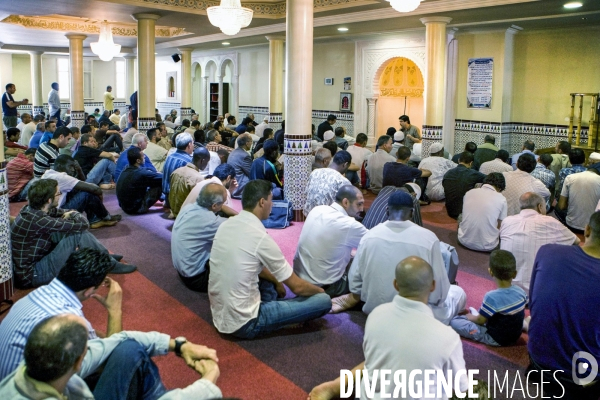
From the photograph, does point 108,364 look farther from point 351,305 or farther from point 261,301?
point 351,305

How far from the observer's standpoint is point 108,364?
200 cm

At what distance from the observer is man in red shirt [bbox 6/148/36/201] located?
6586 mm

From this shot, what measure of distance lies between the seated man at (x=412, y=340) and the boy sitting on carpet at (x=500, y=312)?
1.28m

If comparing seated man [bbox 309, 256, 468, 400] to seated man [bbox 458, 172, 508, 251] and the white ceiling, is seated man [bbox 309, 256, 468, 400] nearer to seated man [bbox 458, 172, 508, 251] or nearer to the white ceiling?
seated man [bbox 458, 172, 508, 251]

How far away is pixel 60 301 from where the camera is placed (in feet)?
6.96

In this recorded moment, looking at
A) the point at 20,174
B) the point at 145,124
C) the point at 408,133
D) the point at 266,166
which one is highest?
the point at 145,124

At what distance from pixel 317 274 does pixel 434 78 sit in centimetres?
614

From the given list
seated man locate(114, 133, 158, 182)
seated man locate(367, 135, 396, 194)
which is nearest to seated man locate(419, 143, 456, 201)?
seated man locate(367, 135, 396, 194)

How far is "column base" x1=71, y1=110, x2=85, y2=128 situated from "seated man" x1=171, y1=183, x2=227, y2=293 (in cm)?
1032

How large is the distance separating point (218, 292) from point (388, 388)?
1465mm

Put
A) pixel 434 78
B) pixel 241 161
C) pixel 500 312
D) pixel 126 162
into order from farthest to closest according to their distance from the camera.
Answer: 1. pixel 434 78
2. pixel 241 161
3. pixel 126 162
4. pixel 500 312

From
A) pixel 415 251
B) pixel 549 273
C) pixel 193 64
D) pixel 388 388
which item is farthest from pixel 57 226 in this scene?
pixel 193 64

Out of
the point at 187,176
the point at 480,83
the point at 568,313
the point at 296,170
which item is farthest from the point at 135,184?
the point at 480,83

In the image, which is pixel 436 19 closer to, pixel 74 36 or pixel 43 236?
pixel 43 236
